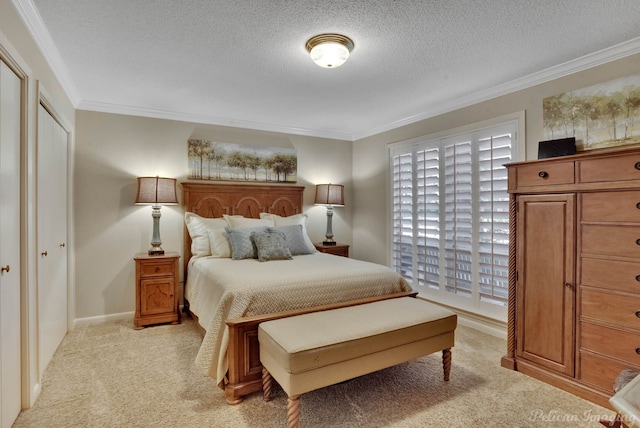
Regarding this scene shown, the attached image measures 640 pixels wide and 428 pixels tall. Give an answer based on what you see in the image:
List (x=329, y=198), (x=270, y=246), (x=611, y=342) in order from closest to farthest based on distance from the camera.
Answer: (x=611, y=342) → (x=270, y=246) → (x=329, y=198)

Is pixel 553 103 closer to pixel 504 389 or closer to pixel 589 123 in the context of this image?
pixel 589 123

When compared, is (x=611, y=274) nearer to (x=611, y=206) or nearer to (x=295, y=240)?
(x=611, y=206)

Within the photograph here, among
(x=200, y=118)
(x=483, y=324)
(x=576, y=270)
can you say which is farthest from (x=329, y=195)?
(x=576, y=270)

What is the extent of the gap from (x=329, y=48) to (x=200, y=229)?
2.43m

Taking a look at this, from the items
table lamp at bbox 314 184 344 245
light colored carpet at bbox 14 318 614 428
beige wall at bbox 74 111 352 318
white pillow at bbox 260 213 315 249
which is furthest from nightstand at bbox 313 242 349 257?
light colored carpet at bbox 14 318 614 428

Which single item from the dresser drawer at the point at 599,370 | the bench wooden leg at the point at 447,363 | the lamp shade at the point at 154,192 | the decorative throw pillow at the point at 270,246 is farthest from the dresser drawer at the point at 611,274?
the lamp shade at the point at 154,192

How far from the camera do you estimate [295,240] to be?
3.83 m

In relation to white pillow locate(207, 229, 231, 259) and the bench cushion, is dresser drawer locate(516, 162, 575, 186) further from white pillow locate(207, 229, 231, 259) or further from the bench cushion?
white pillow locate(207, 229, 231, 259)

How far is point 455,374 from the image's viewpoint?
2.57 m

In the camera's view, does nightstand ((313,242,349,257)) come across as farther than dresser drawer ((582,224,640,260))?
Yes

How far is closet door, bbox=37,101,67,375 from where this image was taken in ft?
8.04

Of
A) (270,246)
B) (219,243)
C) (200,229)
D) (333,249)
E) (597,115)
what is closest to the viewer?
(597,115)

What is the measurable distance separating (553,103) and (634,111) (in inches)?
22.7

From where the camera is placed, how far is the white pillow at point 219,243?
3.55 m
